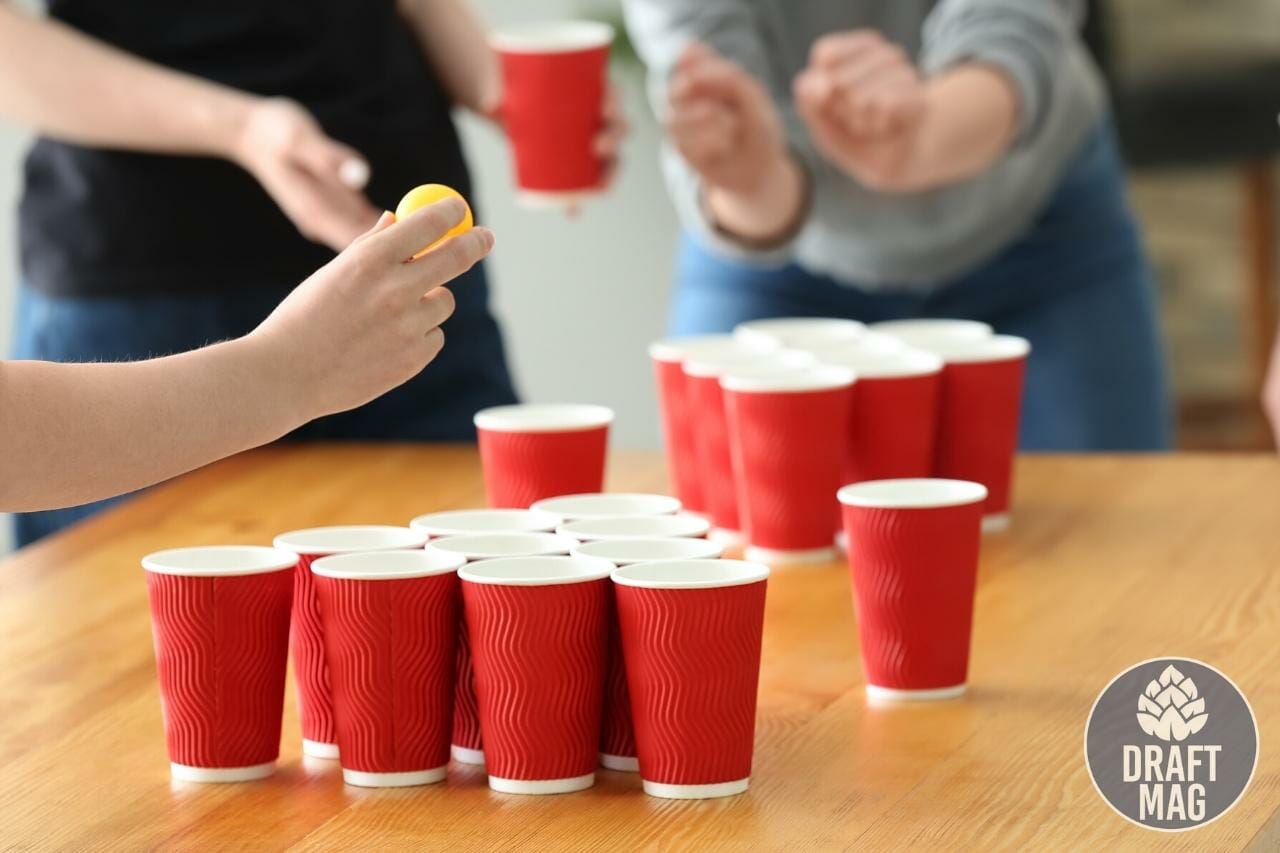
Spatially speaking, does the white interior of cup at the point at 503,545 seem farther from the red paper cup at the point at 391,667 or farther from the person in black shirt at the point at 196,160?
the person in black shirt at the point at 196,160

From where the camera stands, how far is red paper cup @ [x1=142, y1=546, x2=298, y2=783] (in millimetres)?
1031

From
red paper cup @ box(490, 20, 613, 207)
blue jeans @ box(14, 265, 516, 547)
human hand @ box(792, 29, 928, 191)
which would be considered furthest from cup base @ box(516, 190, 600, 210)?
human hand @ box(792, 29, 928, 191)

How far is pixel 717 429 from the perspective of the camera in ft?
5.02

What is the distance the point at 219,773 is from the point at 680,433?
0.65 metres

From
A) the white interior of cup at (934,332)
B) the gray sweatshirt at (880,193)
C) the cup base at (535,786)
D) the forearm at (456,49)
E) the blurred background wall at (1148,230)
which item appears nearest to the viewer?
the cup base at (535,786)

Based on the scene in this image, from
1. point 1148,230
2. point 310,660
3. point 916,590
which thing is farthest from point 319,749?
point 1148,230

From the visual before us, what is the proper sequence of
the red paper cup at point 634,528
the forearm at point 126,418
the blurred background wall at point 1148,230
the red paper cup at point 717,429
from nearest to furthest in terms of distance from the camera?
1. the forearm at point 126,418
2. the red paper cup at point 634,528
3. the red paper cup at point 717,429
4. the blurred background wall at point 1148,230

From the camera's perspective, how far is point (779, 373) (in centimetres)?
152

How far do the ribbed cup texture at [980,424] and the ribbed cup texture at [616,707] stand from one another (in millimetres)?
580

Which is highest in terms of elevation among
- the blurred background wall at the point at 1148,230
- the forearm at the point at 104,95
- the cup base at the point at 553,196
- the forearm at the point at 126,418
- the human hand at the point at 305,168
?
the forearm at the point at 104,95

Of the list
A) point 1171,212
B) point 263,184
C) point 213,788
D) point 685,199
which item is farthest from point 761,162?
point 1171,212

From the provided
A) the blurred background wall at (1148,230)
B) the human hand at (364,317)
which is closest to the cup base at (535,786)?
the human hand at (364,317)

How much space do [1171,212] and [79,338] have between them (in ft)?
12.1

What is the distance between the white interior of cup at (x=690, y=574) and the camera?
38.5 inches
